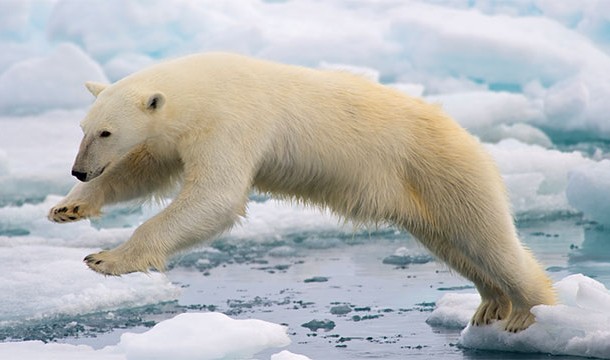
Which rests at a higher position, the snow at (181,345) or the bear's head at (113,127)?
the bear's head at (113,127)

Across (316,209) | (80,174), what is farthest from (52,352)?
(316,209)

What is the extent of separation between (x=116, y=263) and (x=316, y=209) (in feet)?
17.8

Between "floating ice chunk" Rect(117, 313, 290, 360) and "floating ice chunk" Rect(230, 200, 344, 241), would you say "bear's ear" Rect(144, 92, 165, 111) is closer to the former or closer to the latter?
"floating ice chunk" Rect(117, 313, 290, 360)

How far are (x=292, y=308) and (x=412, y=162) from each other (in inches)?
69.7

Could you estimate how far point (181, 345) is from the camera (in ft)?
15.1

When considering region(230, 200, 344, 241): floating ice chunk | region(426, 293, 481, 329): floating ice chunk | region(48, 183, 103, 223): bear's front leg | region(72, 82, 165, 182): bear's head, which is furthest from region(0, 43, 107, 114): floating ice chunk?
region(72, 82, 165, 182): bear's head

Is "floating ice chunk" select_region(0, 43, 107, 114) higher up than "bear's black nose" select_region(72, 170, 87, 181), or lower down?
higher up

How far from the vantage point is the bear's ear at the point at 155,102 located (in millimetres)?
3984

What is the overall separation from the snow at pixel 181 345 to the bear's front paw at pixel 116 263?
0.73 metres

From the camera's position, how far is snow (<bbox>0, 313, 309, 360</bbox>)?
4531 millimetres

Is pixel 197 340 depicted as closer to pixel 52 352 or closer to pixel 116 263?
pixel 52 352

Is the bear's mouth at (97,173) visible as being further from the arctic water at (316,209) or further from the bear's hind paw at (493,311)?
the bear's hind paw at (493,311)

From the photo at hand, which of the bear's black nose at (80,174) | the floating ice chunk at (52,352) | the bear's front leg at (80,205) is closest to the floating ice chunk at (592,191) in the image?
the floating ice chunk at (52,352)

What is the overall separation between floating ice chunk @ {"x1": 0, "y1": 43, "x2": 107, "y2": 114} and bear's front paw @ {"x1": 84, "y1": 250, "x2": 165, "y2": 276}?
9154 mm
